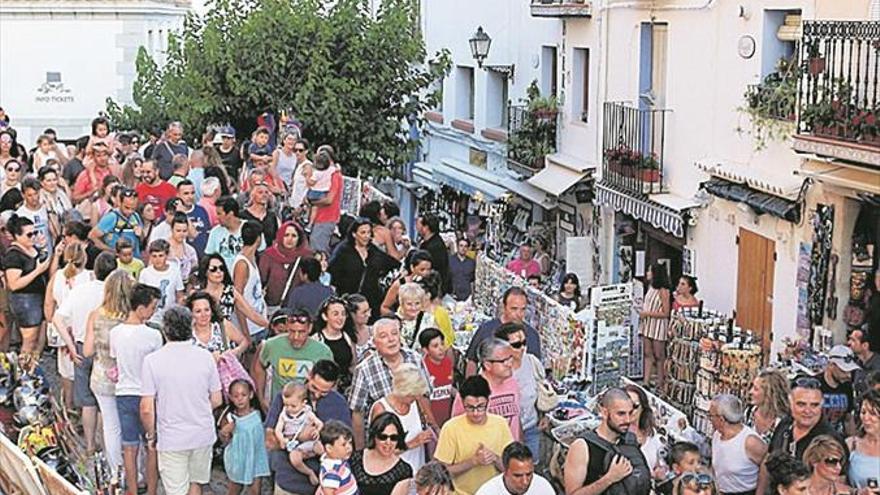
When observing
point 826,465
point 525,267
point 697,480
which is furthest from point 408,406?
point 525,267

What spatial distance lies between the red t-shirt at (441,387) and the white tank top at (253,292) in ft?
7.01

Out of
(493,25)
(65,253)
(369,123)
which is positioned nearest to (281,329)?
(65,253)

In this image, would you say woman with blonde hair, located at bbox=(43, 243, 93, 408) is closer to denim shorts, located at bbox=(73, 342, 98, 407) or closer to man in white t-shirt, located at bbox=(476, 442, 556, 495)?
denim shorts, located at bbox=(73, 342, 98, 407)

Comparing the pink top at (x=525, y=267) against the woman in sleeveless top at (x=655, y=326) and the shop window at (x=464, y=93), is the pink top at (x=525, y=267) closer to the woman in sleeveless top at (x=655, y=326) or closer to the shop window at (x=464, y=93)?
the woman in sleeveless top at (x=655, y=326)

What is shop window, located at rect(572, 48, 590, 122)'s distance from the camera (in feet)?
76.9

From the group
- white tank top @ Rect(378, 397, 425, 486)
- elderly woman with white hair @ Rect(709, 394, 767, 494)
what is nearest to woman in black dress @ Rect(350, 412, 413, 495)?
white tank top @ Rect(378, 397, 425, 486)

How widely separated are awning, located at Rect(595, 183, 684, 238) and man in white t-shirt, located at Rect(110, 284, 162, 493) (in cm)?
969

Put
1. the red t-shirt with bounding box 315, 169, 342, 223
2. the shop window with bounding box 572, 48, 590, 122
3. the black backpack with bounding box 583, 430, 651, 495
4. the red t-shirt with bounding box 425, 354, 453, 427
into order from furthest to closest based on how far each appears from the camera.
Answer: the shop window with bounding box 572, 48, 590, 122 < the red t-shirt with bounding box 315, 169, 342, 223 < the red t-shirt with bounding box 425, 354, 453, 427 < the black backpack with bounding box 583, 430, 651, 495

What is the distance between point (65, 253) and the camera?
12477 millimetres

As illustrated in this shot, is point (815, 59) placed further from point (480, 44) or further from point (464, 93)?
point (464, 93)

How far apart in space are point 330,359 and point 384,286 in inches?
119

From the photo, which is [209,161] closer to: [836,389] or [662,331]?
[662,331]

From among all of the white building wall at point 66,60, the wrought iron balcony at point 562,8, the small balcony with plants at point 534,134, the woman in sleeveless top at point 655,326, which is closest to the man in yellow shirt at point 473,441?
the woman in sleeveless top at point 655,326

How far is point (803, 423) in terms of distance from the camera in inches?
371
